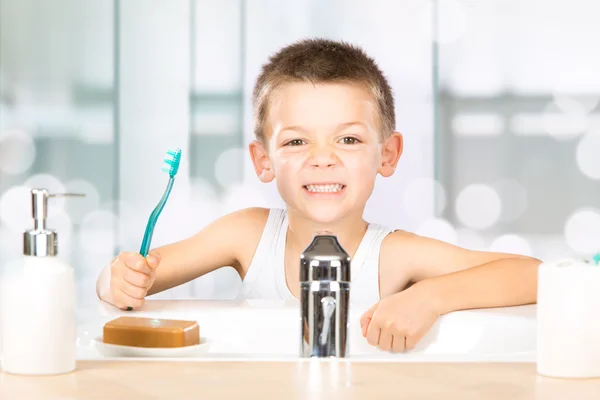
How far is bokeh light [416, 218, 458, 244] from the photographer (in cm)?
255

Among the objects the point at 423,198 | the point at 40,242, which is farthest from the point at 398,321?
the point at 423,198

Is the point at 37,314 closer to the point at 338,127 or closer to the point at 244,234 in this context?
the point at 338,127

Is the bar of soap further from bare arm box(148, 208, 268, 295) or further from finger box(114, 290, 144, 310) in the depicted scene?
bare arm box(148, 208, 268, 295)

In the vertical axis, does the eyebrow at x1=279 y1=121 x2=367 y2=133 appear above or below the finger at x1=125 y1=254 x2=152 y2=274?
above

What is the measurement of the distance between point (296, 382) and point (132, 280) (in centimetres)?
61

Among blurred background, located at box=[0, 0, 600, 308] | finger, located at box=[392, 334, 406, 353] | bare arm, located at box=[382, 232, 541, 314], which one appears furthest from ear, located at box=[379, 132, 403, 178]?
blurred background, located at box=[0, 0, 600, 308]

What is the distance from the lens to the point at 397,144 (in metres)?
1.53

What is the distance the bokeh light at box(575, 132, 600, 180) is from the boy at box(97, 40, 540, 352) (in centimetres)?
123

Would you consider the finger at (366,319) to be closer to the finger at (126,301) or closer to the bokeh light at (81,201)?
the finger at (126,301)

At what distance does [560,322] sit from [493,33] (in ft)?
6.91

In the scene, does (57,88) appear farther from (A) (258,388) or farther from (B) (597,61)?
(A) (258,388)

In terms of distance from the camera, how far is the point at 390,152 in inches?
59.9

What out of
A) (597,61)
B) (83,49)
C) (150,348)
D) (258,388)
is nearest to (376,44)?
(597,61)

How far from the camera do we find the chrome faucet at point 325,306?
713mm
